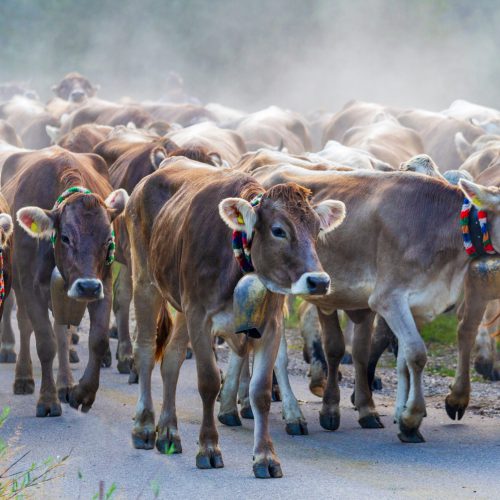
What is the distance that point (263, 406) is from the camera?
7.27m

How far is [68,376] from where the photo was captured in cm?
990

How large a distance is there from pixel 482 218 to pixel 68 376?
3.48m

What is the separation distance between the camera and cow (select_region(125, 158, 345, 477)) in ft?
23.6

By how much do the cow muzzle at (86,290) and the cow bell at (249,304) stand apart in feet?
4.83

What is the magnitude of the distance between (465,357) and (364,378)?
2.58 feet

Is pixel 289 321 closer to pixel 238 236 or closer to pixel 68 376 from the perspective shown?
pixel 68 376

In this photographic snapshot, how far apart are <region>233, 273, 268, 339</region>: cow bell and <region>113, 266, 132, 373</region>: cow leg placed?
4.04m

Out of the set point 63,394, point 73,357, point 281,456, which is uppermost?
point 281,456

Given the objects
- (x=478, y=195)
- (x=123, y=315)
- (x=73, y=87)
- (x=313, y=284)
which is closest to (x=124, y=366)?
(x=123, y=315)

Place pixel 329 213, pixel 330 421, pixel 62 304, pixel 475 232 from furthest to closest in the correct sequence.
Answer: pixel 62 304 < pixel 330 421 < pixel 475 232 < pixel 329 213

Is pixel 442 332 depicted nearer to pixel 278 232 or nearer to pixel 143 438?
pixel 143 438

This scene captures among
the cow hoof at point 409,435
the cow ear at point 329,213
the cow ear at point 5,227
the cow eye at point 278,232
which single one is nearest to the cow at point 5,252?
the cow ear at point 5,227

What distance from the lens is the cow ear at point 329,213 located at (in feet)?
24.6

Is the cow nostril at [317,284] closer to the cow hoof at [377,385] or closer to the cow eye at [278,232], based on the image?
the cow eye at [278,232]
